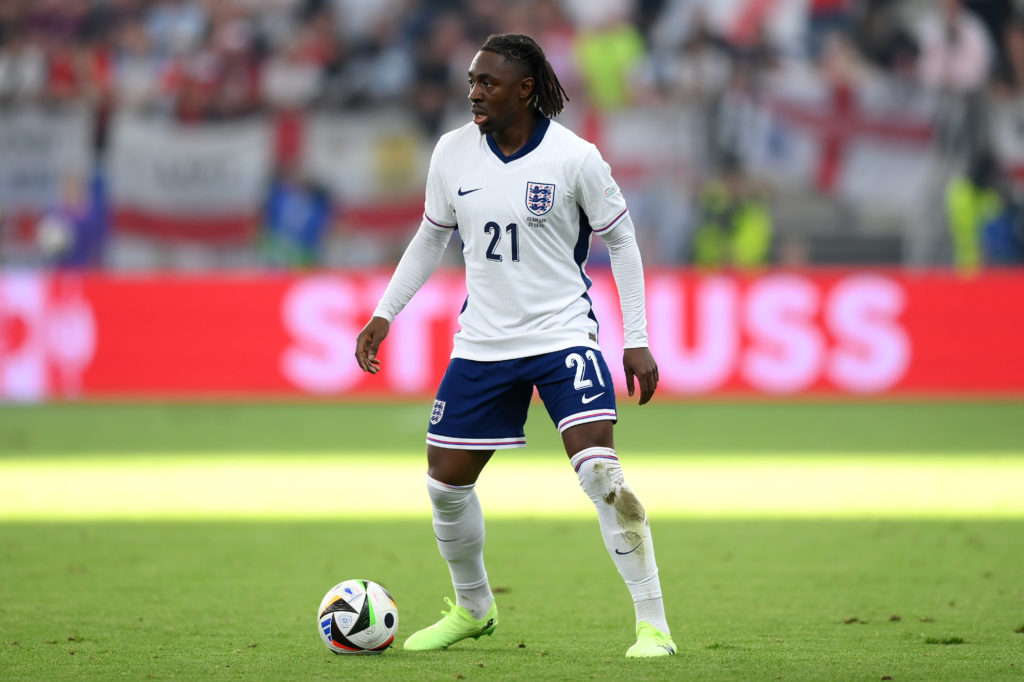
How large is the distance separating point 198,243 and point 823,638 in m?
14.0

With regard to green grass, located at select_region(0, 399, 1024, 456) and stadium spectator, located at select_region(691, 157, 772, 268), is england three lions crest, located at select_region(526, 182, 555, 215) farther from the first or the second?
stadium spectator, located at select_region(691, 157, 772, 268)

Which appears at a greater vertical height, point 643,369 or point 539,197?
point 539,197

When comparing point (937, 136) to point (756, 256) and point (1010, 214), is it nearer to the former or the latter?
point (1010, 214)

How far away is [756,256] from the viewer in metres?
17.2

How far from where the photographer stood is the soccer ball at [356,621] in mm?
5121

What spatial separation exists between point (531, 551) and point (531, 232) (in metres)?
2.80

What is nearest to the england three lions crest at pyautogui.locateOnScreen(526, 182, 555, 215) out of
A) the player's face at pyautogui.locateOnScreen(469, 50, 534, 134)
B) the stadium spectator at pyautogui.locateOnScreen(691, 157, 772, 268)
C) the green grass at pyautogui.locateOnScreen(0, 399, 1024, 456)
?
the player's face at pyautogui.locateOnScreen(469, 50, 534, 134)

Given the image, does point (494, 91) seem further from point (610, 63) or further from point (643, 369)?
point (610, 63)

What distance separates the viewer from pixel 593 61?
18.9 meters

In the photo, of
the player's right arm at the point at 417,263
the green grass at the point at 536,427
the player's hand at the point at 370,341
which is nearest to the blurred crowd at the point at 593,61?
the green grass at the point at 536,427

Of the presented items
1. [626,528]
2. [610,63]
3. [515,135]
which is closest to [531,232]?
[515,135]

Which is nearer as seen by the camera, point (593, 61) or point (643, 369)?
point (643, 369)

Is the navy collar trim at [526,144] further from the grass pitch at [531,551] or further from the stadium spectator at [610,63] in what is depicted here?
the stadium spectator at [610,63]

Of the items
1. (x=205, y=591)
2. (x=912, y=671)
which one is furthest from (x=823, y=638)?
(x=205, y=591)
